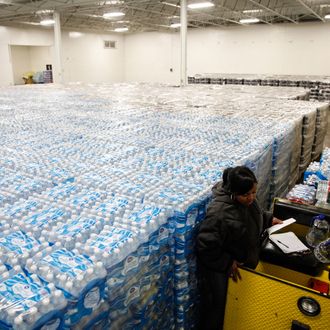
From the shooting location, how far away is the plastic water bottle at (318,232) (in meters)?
2.86

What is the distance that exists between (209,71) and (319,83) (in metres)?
10.7

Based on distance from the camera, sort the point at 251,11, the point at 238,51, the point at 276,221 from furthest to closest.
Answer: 1. the point at 238,51
2. the point at 251,11
3. the point at 276,221

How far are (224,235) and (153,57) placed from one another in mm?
26002

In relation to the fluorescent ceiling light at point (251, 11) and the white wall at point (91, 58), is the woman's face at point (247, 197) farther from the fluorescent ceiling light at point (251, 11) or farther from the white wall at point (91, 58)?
the white wall at point (91, 58)

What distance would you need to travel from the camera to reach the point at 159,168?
2768 millimetres

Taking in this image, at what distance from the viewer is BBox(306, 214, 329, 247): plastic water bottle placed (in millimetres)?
2855

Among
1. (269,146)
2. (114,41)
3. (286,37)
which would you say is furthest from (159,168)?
(114,41)

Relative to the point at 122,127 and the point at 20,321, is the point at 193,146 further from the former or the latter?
the point at 20,321

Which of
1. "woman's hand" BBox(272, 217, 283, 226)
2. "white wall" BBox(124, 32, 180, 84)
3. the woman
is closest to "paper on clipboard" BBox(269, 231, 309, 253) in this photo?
"woman's hand" BBox(272, 217, 283, 226)

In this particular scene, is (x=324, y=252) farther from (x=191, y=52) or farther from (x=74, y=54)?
(x=74, y=54)

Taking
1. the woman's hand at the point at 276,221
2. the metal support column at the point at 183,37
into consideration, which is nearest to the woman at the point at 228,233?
the woman's hand at the point at 276,221

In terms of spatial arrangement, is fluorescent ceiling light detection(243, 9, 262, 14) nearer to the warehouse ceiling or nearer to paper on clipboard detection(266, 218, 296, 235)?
the warehouse ceiling

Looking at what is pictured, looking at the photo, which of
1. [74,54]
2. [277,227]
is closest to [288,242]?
[277,227]

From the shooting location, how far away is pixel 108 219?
6.06 feet
